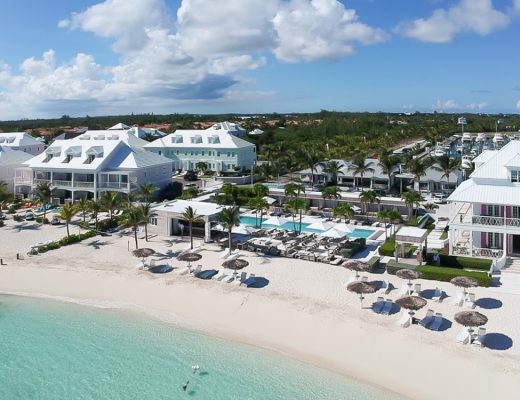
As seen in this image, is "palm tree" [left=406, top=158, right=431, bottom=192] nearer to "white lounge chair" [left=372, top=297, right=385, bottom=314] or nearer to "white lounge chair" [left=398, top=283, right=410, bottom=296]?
"white lounge chair" [left=398, top=283, right=410, bottom=296]

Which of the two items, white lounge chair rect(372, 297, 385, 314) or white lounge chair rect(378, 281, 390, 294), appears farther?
white lounge chair rect(378, 281, 390, 294)

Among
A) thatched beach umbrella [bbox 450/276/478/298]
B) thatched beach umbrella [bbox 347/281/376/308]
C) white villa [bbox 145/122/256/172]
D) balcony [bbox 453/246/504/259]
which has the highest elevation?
white villa [bbox 145/122/256/172]

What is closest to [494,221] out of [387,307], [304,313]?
[387,307]

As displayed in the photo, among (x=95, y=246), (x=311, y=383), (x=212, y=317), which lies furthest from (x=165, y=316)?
(x=95, y=246)

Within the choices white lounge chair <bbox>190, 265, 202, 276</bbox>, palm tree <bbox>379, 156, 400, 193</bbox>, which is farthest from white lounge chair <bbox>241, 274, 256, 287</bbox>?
palm tree <bbox>379, 156, 400, 193</bbox>

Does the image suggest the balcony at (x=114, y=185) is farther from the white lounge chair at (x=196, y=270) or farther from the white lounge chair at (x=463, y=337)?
the white lounge chair at (x=463, y=337)

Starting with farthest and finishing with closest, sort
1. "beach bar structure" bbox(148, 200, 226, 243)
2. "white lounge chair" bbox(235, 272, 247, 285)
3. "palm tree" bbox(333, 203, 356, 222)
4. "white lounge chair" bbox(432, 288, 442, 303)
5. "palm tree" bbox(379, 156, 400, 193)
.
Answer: "palm tree" bbox(379, 156, 400, 193)
"palm tree" bbox(333, 203, 356, 222)
"beach bar structure" bbox(148, 200, 226, 243)
"white lounge chair" bbox(235, 272, 247, 285)
"white lounge chair" bbox(432, 288, 442, 303)

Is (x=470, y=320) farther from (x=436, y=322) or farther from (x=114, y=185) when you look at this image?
(x=114, y=185)

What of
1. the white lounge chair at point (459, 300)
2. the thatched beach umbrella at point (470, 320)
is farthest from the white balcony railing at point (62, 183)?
the thatched beach umbrella at point (470, 320)
